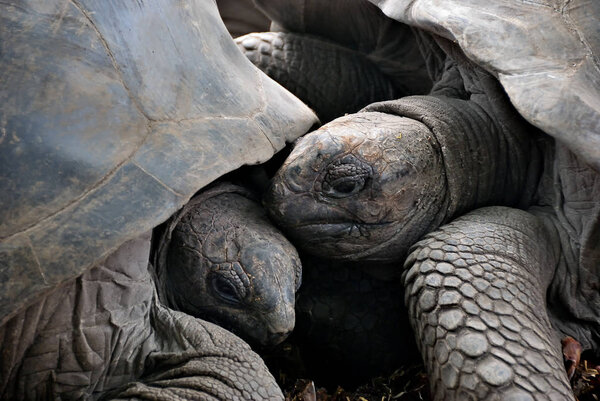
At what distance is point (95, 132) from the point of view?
143 cm

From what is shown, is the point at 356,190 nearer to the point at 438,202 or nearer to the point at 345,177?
the point at 345,177

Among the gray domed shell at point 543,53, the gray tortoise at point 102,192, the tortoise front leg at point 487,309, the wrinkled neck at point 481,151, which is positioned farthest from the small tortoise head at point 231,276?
the gray domed shell at point 543,53

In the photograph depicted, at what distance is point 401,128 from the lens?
2041mm

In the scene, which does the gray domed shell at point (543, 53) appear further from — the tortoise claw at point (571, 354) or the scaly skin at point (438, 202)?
the tortoise claw at point (571, 354)

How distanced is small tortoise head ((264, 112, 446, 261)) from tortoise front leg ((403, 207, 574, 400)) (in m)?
0.13

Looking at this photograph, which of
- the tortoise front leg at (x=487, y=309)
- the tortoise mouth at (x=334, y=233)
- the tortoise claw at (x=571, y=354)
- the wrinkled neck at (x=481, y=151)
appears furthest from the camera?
the wrinkled neck at (x=481, y=151)

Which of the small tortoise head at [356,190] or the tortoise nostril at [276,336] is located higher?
the small tortoise head at [356,190]

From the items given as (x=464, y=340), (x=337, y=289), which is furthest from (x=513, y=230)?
(x=337, y=289)

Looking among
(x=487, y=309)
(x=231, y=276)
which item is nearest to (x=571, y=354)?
(x=487, y=309)

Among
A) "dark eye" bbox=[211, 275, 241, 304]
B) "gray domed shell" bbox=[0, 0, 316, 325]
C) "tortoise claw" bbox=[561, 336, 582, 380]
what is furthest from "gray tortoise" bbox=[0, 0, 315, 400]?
"tortoise claw" bbox=[561, 336, 582, 380]

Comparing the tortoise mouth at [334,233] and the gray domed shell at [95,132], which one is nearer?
the gray domed shell at [95,132]

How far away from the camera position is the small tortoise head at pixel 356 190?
1908 mm

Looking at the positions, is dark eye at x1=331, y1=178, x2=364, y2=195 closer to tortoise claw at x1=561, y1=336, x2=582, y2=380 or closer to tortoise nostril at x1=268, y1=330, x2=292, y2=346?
tortoise nostril at x1=268, y1=330, x2=292, y2=346

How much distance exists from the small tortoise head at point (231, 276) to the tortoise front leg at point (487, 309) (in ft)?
1.31
